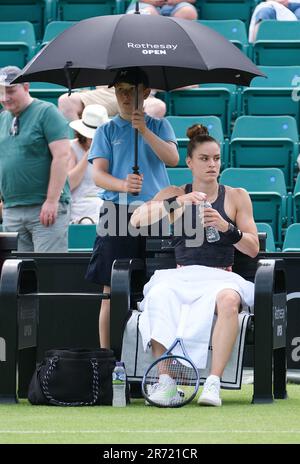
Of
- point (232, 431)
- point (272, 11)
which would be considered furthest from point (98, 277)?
point (272, 11)

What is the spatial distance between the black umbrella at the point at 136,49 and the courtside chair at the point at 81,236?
2.11m

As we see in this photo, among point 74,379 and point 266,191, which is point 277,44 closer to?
point 266,191

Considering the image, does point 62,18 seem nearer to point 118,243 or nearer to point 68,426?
point 118,243

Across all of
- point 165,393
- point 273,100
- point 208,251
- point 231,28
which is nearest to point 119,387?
point 165,393

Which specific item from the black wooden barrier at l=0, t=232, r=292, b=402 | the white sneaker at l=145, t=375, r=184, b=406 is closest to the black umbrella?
the black wooden barrier at l=0, t=232, r=292, b=402

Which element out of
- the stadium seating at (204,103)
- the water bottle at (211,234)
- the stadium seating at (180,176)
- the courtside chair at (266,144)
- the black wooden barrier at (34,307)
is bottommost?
the black wooden barrier at (34,307)

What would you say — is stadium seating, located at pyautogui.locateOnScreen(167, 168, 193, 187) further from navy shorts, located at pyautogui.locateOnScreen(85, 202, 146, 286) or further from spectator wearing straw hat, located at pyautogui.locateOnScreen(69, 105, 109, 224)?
navy shorts, located at pyautogui.locateOnScreen(85, 202, 146, 286)

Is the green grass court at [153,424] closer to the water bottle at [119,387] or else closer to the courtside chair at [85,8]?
the water bottle at [119,387]

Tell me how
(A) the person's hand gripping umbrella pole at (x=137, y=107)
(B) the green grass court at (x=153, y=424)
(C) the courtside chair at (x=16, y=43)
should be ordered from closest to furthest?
(B) the green grass court at (x=153, y=424)
(A) the person's hand gripping umbrella pole at (x=137, y=107)
(C) the courtside chair at (x=16, y=43)

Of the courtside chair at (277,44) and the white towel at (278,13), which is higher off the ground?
the white towel at (278,13)

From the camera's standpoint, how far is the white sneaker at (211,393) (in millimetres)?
6482

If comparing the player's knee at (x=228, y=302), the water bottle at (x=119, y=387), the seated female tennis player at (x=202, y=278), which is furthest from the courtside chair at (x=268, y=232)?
the water bottle at (x=119, y=387)

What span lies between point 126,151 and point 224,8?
20.9 ft

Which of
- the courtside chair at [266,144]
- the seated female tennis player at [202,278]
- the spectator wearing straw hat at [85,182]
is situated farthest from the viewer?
the courtside chair at [266,144]
